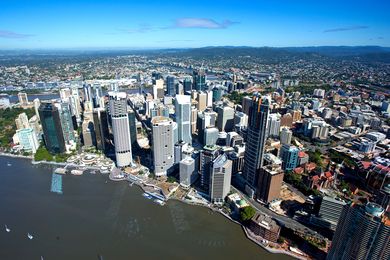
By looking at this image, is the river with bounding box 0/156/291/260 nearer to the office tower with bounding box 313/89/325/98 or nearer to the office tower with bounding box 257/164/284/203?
the office tower with bounding box 257/164/284/203

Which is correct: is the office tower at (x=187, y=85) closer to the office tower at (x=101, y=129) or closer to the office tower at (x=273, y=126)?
the office tower at (x=273, y=126)

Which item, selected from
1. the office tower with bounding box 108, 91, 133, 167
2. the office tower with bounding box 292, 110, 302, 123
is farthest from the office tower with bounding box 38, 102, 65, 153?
the office tower with bounding box 292, 110, 302, 123

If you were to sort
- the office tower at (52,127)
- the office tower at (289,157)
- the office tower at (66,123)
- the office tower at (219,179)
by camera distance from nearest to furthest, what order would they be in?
1. the office tower at (219,179)
2. the office tower at (289,157)
3. the office tower at (52,127)
4. the office tower at (66,123)

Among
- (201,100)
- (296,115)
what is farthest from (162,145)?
(296,115)

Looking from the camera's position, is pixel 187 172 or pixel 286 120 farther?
pixel 286 120

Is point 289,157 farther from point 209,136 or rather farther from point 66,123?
point 66,123

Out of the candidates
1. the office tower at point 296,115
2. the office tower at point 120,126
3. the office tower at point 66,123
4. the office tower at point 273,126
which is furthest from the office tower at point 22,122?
the office tower at point 296,115

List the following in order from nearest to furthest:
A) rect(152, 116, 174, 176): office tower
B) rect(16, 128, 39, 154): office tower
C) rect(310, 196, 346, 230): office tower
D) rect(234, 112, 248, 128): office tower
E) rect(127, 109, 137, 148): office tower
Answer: rect(310, 196, 346, 230): office tower → rect(152, 116, 174, 176): office tower → rect(127, 109, 137, 148): office tower → rect(16, 128, 39, 154): office tower → rect(234, 112, 248, 128): office tower
